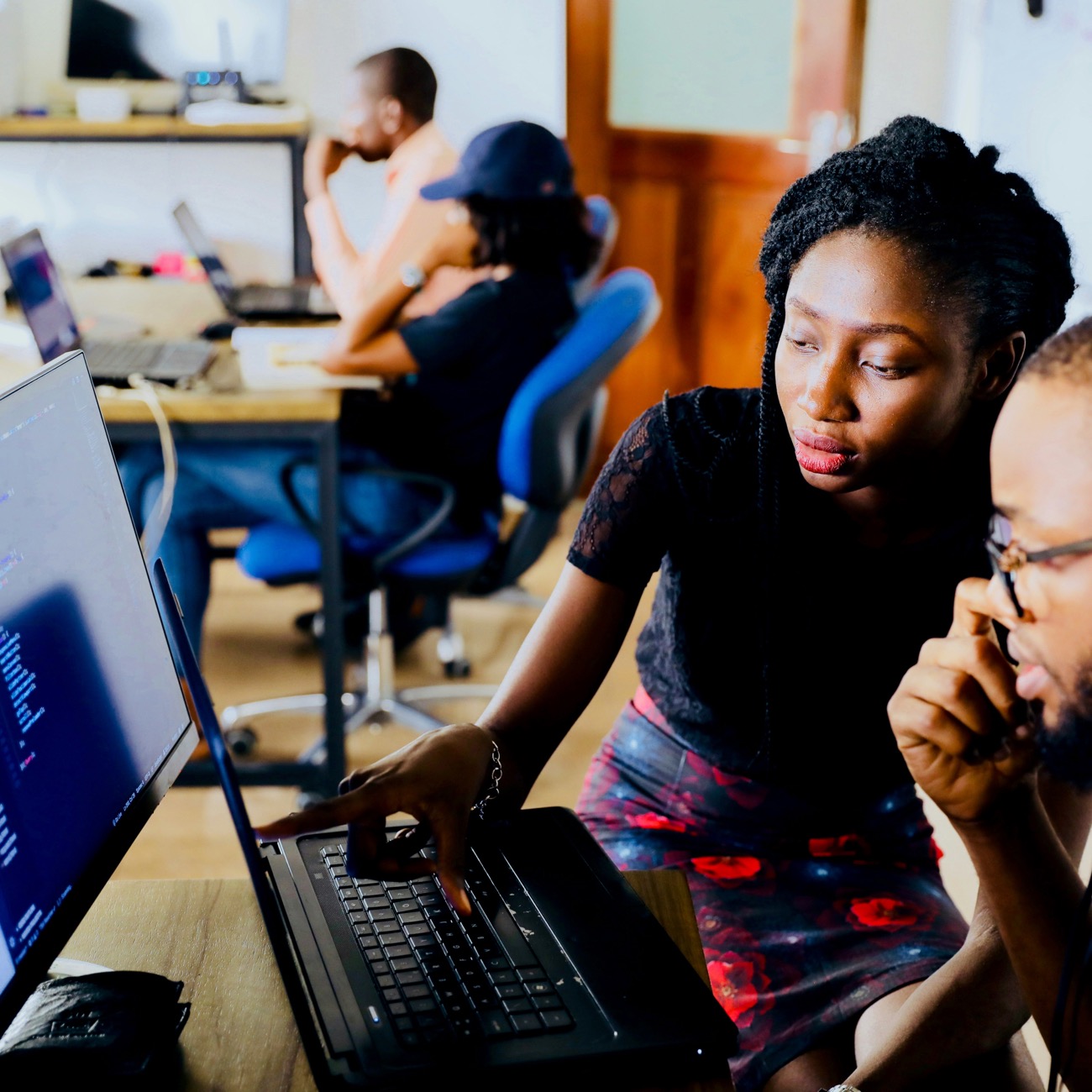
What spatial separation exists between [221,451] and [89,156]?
1852 mm

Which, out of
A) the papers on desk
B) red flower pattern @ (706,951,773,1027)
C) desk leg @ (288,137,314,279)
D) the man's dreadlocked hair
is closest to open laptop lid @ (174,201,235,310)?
desk leg @ (288,137,314,279)

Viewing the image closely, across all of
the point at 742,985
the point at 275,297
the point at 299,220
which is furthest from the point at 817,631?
the point at 299,220

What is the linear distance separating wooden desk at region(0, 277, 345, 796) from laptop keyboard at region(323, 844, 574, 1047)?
1305 millimetres

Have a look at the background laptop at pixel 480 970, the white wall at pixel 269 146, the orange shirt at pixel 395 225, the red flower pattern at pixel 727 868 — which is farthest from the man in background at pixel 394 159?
the background laptop at pixel 480 970

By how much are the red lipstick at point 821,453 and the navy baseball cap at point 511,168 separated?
140cm

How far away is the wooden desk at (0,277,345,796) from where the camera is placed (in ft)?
6.89

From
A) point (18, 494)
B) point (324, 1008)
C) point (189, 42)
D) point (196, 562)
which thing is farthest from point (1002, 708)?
point (189, 42)

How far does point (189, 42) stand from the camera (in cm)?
362

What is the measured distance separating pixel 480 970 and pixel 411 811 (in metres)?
0.15

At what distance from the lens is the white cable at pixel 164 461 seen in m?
2.08

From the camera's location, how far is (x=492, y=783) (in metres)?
1.01

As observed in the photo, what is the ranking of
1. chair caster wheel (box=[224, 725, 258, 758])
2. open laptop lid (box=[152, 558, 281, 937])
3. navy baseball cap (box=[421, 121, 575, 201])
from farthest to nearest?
chair caster wheel (box=[224, 725, 258, 758])
navy baseball cap (box=[421, 121, 575, 201])
open laptop lid (box=[152, 558, 281, 937])

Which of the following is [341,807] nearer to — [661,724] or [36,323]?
[661,724]

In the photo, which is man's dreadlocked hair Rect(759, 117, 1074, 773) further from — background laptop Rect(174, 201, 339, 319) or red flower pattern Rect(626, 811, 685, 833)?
background laptop Rect(174, 201, 339, 319)
